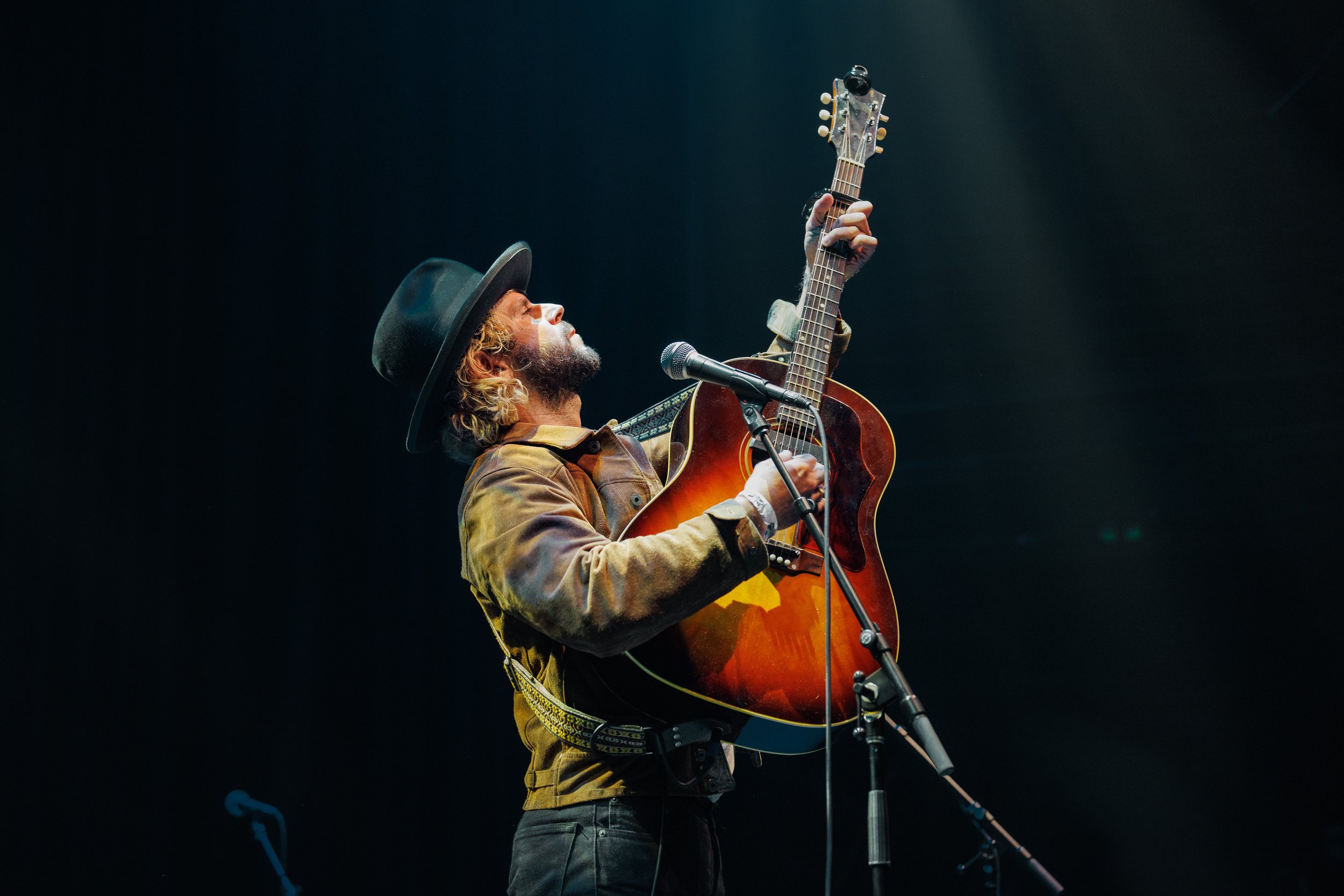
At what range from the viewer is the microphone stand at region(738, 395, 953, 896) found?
153 centimetres

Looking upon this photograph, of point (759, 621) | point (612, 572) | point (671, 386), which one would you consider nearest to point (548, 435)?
point (612, 572)

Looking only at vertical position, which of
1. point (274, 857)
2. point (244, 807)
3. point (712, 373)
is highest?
point (712, 373)

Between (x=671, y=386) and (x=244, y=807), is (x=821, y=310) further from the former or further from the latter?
(x=244, y=807)

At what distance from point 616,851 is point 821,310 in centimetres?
152

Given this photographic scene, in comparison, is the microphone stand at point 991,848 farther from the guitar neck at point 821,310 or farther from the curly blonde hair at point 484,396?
the curly blonde hair at point 484,396

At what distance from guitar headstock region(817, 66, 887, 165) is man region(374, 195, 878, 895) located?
240 millimetres

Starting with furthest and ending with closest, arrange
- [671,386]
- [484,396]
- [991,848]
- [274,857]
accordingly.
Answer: [671,386] → [274,857] → [484,396] → [991,848]

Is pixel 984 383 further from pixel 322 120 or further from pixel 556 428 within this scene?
pixel 322 120

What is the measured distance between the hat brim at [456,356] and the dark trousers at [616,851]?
3.47 ft

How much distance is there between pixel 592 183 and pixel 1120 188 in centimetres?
291

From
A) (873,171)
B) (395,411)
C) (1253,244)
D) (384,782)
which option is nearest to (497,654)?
(384,782)

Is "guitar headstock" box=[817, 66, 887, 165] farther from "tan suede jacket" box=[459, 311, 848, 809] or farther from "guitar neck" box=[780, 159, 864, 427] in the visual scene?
"tan suede jacket" box=[459, 311, 848, 809]

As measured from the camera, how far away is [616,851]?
2047 mm

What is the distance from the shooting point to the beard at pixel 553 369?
2656 mm
